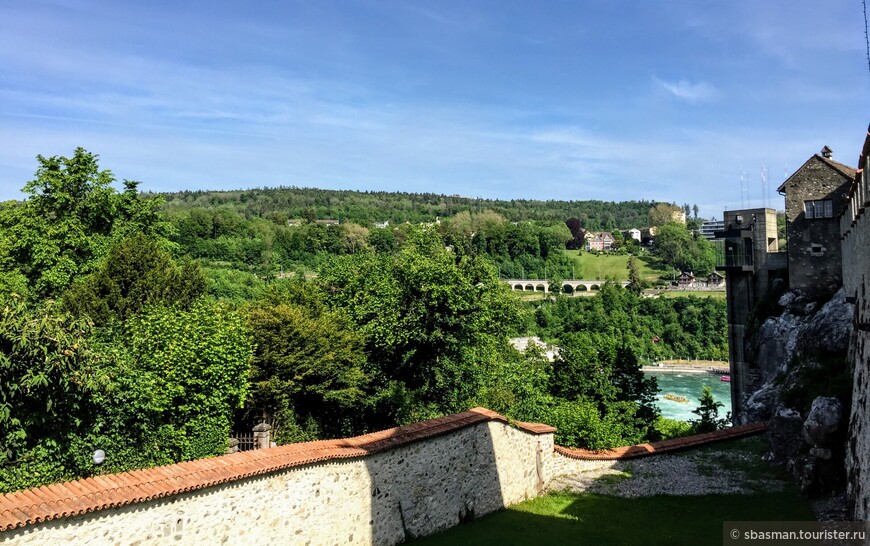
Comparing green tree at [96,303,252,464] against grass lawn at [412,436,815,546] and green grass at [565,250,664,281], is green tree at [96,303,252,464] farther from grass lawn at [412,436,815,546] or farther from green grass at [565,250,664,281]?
green grass at [565,250,664,281]

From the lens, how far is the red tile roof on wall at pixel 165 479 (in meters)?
8.16

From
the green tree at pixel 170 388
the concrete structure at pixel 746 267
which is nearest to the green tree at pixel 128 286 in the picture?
the green tree at pixel 170 388

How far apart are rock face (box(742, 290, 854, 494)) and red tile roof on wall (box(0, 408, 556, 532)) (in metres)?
10.4

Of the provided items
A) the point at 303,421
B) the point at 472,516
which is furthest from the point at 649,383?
the point at 472,516

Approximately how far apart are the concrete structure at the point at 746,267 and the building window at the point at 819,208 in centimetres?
465

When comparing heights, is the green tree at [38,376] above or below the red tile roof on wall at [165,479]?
above

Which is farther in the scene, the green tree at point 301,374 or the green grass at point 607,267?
the green grass at point 607,267

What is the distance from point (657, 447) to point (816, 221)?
1482 centimetres

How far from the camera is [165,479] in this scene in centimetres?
972

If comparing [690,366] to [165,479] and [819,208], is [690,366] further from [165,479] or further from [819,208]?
[165,479]

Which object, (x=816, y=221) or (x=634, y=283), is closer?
(x=816, y=221)

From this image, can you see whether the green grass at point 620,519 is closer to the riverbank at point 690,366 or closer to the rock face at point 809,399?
the rock face at point 809,399

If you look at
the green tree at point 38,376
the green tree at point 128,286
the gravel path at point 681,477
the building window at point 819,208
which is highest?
the building window at point 819,208

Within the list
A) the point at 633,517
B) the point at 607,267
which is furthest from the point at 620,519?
the point at 607,267
